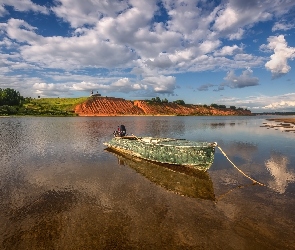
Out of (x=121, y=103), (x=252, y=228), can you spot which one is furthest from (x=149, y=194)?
(x=121, y=103)

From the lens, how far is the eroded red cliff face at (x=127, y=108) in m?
113

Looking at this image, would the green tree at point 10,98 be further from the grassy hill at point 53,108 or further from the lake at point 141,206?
the lake at point 141,206

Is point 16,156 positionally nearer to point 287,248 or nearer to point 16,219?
point 16,219

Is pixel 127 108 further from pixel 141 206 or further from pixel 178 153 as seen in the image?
pixel 141 206

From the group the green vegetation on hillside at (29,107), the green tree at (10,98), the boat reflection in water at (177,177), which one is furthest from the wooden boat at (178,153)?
the green tree at (10,98)

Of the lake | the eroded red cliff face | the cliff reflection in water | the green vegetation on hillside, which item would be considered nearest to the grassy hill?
the green vegetation on hillside

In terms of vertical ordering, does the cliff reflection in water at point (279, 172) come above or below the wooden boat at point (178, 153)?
below

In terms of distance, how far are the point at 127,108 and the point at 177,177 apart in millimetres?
115090

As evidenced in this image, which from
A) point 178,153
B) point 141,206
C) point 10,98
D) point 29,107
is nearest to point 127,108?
point 29,107

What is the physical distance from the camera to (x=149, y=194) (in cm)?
1206

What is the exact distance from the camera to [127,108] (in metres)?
129

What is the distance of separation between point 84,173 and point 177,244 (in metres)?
9.57

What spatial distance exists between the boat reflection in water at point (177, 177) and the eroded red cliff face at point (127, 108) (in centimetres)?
9115

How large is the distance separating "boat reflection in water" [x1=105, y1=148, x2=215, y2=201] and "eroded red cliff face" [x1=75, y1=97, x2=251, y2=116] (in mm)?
91152
